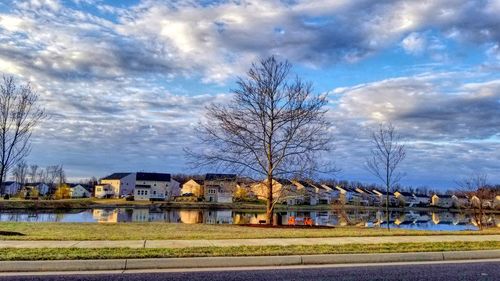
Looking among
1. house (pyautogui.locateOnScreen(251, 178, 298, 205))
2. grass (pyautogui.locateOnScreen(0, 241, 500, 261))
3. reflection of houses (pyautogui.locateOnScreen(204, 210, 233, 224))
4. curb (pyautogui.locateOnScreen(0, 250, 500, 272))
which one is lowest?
reflection of houses (pyautogui.locateOnScreen(204, 210, 233, 224))

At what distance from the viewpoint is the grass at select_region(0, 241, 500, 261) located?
8945mm

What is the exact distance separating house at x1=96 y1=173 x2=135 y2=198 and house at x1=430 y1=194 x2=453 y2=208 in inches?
3172

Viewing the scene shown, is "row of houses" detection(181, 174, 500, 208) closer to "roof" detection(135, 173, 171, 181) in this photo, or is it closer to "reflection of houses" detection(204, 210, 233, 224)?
"reflection of houses" detection(204, 210, 233, 224)

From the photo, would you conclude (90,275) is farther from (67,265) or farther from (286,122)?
(286,122)

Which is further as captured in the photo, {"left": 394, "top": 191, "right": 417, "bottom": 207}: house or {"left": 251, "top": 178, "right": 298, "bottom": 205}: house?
{"left": 394, "top": 191, "right": 417, "bottom": 207}: house

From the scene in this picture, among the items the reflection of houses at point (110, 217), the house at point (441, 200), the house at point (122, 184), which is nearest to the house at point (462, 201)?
the reflection of houses at point (110, 217)

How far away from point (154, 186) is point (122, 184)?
8.82m

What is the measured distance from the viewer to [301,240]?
12.4m

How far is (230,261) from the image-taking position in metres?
9.04

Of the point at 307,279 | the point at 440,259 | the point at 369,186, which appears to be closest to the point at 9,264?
the point at 307,279

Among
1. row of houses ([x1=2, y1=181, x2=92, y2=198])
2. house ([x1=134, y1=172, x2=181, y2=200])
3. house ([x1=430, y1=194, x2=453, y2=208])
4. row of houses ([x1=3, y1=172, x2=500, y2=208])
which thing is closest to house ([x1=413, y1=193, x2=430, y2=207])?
row of houses ([x1=3, y1=172, x2=500, y2=208])

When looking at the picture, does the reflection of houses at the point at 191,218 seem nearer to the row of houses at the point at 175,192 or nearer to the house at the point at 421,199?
the row of houses at the point at 175,192

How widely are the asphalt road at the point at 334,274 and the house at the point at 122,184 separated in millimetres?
108782

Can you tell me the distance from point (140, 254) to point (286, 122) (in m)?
13.0
